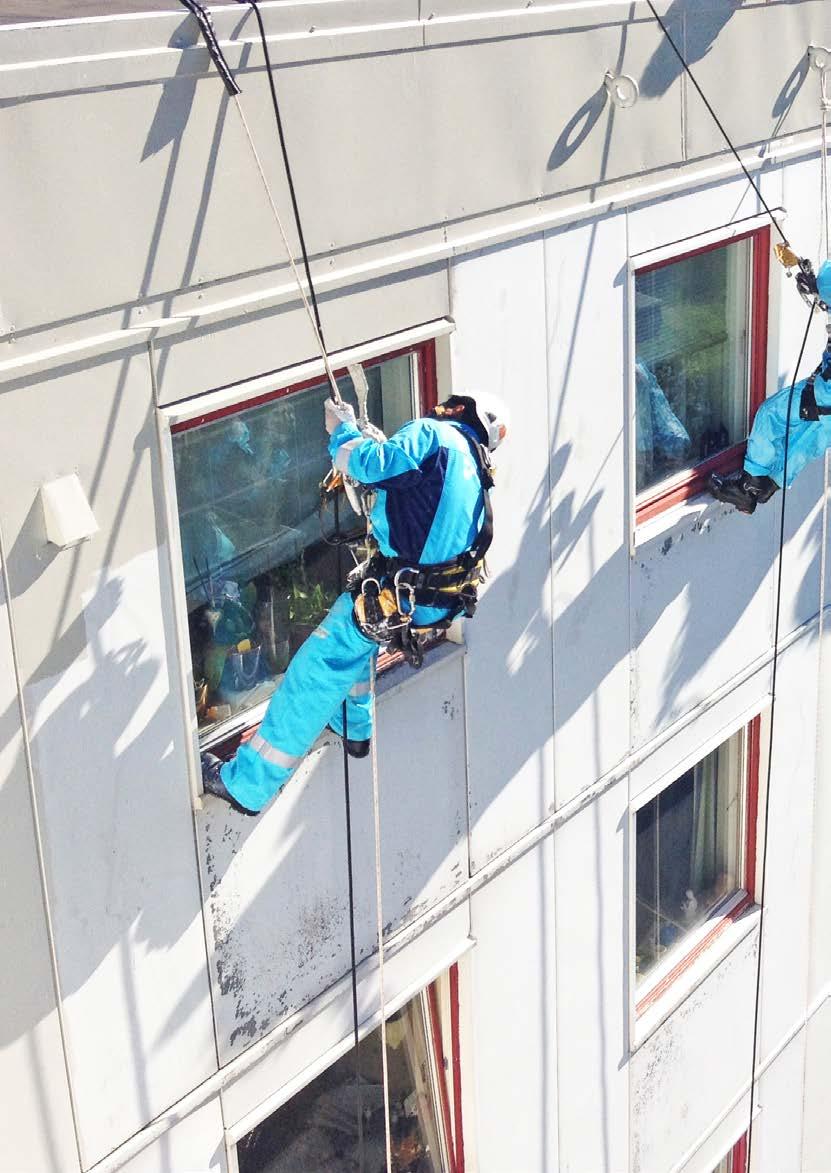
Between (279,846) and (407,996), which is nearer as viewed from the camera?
(279,846)

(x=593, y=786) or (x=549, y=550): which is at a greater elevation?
(x=549, y=550)

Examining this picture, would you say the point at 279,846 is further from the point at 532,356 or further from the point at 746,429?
the point at 746,429

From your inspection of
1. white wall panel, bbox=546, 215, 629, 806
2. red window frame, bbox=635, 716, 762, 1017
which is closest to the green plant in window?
white wall panel, bbox=546, 215, 629, 806

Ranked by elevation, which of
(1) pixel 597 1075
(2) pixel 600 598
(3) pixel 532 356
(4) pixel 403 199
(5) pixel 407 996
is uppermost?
(4) pixel 403 199

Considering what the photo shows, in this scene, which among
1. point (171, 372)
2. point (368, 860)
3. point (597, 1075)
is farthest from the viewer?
point (597, 1075)

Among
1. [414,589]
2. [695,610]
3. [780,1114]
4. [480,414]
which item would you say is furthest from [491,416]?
[780,1114]

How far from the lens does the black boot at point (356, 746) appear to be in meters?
6.36

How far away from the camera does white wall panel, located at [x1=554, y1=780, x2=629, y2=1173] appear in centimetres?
816

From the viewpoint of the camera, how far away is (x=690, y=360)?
861 cm

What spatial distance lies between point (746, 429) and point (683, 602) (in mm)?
1336

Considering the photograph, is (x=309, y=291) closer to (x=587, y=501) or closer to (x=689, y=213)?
(x=587, y=501)

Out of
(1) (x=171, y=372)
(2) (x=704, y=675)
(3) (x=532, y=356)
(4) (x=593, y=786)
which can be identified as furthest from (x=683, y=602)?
(1) (x=171, y=372)

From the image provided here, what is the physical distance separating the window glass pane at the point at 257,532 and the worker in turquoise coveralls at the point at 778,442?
2.58m

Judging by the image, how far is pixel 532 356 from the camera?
280 inches
